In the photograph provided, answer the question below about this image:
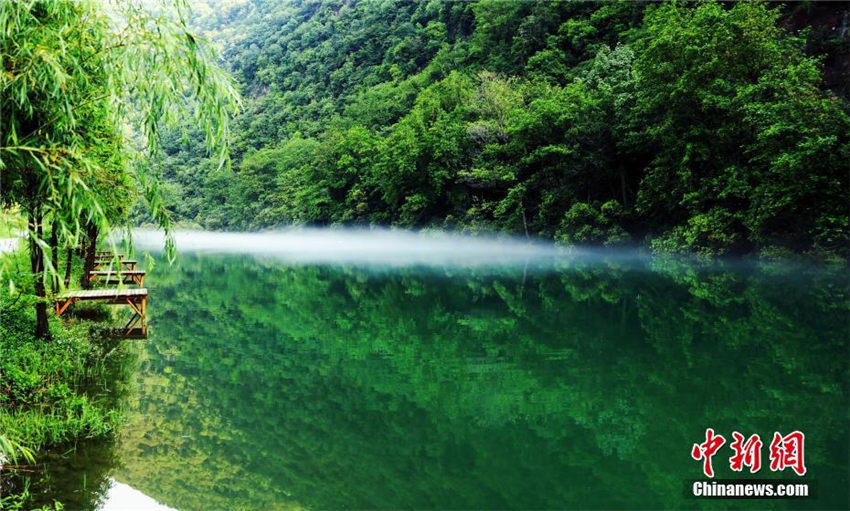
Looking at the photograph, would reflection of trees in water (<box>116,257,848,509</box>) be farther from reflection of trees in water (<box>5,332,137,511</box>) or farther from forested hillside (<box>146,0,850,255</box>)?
forested hillside (<box>146,0,850,255</box>)

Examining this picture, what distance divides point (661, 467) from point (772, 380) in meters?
4.41

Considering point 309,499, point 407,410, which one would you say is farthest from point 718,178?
point 309,499

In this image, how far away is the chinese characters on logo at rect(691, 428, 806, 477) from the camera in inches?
260

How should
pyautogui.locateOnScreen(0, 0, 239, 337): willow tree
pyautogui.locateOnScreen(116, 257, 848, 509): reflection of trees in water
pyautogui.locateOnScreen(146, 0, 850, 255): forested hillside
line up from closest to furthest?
pyautogui.locateOnScreen(0, 0, 239, 337): willow tree
pyautogui.locateOnScreen(116, 257, 848, 509): reflection of trees in water
pyautogui.locateOnScreen(146, 0, 850, 255): forested hillside

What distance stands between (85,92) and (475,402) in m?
6.92

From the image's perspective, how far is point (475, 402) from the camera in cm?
925

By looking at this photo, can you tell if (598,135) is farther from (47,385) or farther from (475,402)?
(47,385)

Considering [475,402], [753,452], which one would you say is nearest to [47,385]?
[475,402]

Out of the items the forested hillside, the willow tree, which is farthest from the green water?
the forested hillside

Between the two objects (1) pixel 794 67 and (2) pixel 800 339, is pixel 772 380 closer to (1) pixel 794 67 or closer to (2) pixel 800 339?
(2) pixel 800 339

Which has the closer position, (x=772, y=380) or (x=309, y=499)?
(x=309, y=499)

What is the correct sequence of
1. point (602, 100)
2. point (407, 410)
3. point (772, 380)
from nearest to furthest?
point (407, 410), point (772, 380), point (602, 100)

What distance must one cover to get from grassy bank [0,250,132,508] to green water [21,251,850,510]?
40 centimetres

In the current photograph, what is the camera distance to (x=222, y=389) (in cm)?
1055
